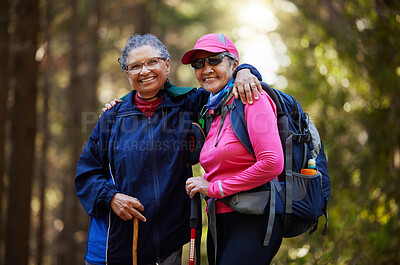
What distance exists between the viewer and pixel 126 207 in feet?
10.7

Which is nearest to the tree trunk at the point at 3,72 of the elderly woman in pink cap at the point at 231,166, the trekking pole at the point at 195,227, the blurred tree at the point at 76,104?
the blurred tree at the point at 76,104

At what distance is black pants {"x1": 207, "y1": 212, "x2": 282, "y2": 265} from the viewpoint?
286 centimetres

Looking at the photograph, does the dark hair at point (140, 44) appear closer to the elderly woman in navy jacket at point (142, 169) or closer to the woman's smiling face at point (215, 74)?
the elderly woman in navy jacket at point (142, 169)

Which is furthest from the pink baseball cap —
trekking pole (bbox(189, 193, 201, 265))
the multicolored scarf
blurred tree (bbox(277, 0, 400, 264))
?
blurred tree (bbox(277, 0, 400, 264))

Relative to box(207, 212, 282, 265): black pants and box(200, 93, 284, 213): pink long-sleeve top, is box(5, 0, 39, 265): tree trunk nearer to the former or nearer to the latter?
box(200, 93, 284, 213): pink long-sleeve top

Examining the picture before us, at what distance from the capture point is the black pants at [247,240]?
9.37 ft

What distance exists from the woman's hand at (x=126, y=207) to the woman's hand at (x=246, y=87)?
112 centimetres

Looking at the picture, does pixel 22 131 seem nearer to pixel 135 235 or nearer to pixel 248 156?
pixel 135 235

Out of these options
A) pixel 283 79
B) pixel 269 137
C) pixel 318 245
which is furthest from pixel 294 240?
pixel 269 137

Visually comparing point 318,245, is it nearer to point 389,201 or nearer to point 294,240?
point 294,240

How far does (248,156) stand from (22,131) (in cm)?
678

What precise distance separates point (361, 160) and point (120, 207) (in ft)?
15.8

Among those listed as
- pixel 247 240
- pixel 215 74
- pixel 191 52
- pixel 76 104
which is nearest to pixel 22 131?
pixel 76 104

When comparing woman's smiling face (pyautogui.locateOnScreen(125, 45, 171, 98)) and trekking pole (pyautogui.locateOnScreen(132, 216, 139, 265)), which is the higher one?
woman's smiling face (pyautogui.locateOnScreen(125, 45, 171, 98))
